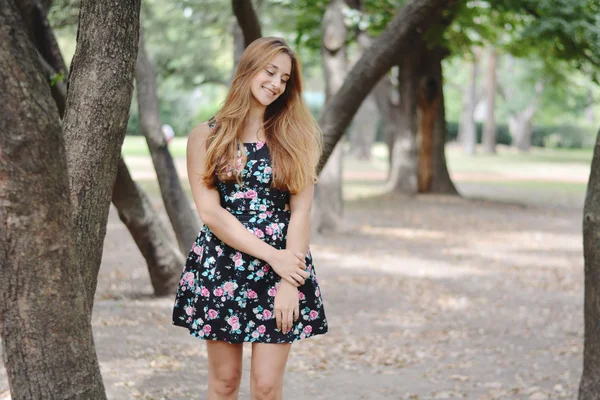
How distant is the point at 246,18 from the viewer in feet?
24.9

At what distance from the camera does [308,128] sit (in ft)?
11.5

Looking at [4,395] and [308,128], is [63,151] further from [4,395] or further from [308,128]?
[4,395]

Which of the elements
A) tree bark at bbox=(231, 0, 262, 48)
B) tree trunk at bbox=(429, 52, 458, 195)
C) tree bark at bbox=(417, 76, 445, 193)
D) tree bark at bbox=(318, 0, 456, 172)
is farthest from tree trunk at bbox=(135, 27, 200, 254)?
tree trunk at bbox=(429, 52, 458, 195)

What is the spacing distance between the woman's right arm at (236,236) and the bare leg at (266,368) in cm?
27

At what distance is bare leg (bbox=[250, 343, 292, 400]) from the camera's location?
129 inches

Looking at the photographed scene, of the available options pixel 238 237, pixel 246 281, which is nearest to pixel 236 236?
pixel 238 237

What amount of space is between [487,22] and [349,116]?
1322 centimetres

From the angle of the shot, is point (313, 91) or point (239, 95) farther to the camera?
point (313, 91)

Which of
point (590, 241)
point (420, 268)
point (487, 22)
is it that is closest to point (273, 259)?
point (590, 241)

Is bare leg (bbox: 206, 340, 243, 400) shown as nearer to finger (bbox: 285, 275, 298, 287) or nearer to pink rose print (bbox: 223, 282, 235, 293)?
pink rose print (bbox: 223, 282, 235, 293)

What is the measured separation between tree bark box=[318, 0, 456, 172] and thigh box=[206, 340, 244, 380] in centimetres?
378

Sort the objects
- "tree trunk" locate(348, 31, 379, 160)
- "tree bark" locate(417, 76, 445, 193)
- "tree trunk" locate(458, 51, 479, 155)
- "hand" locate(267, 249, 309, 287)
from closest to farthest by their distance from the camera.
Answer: "hand" locate(267, 249, 309, 287) → "tree bark" locate(417, 76, 445, 193) → "tree trunk" locate(348, 31, 379, 160) → "tree trunk" locate(458, 51, 479, 155)

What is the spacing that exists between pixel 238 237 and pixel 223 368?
1.82 feet

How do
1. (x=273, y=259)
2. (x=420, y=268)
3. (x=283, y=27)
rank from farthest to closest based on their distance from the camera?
(x=283, y=27)
(x=420, y=268)
(x=273, y=259)
